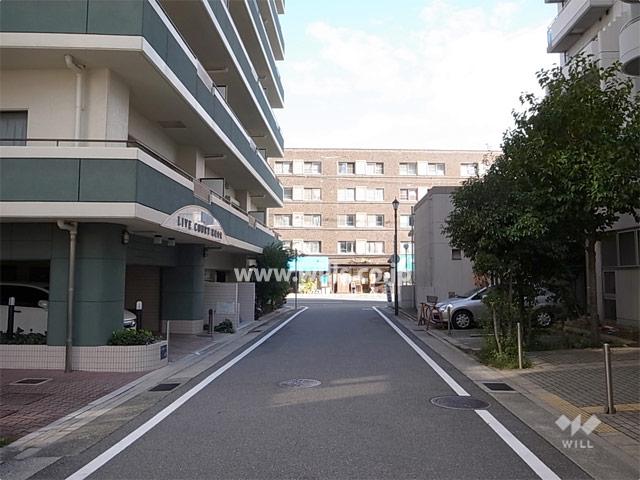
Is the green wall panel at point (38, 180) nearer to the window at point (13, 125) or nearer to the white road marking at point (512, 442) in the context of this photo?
the window at point (13, 125)

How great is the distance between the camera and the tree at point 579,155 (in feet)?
36.7

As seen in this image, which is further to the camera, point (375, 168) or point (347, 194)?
point (375, 168)

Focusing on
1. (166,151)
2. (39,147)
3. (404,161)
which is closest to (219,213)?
(166,151)

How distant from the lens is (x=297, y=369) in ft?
36.7

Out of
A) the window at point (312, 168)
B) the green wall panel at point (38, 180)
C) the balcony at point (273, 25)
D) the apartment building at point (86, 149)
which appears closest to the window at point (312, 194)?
the window at point (312, 168)

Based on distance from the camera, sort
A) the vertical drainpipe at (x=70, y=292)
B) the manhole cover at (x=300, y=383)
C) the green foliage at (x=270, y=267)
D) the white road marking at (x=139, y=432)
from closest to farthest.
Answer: the white road marking at (x=139, y=432) → the manhole cover at (x=300, y=383) → the vertical drainpipe at (x=70, y=292) → the green foliage at (x=270, y=267)

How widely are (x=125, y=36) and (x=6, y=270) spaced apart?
6252 mm

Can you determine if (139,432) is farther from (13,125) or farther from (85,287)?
(13,125)

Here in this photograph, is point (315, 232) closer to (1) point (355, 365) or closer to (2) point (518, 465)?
(1) point (355, 365)

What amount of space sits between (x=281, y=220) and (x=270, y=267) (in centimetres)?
3600

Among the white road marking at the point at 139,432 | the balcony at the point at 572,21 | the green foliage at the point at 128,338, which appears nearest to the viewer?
the white road marking at the point at 139,432

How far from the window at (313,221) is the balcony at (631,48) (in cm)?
4973

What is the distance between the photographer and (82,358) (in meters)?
10.8

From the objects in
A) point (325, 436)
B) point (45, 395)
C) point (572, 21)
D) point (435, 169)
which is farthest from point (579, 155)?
point (435, 169)
